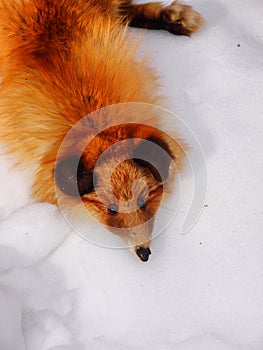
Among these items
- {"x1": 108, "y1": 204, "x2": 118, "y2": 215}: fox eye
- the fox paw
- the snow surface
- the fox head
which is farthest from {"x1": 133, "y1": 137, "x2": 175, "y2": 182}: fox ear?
the fox paw

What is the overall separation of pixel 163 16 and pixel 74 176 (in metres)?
0.63

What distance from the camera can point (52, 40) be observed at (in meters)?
1.43

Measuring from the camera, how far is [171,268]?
1.60 metres

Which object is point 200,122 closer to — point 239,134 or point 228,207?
point 239,134

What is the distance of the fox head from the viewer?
1.36m

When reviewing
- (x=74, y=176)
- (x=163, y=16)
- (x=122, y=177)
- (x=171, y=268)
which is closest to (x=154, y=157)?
(x=122, y=177)

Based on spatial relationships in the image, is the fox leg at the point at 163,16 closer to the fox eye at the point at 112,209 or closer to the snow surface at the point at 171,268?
the snow surface at the point at 171,268

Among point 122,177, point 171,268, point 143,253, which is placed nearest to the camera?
point 122,177

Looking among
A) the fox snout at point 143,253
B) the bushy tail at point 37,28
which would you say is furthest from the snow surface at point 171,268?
the bushy tail at point 37,28

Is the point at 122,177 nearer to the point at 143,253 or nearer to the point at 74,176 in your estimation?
the point at 74,176

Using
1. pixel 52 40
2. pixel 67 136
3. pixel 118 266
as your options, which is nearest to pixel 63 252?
pixel 118 266

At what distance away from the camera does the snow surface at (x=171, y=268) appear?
1561 mm

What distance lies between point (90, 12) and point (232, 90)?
19.7 inches

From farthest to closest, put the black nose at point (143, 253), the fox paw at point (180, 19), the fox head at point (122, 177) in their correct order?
1. the fox paw at point (180, 19)
2. the black nose at point (143, 253)
3. the fox head at point (122, 177)
